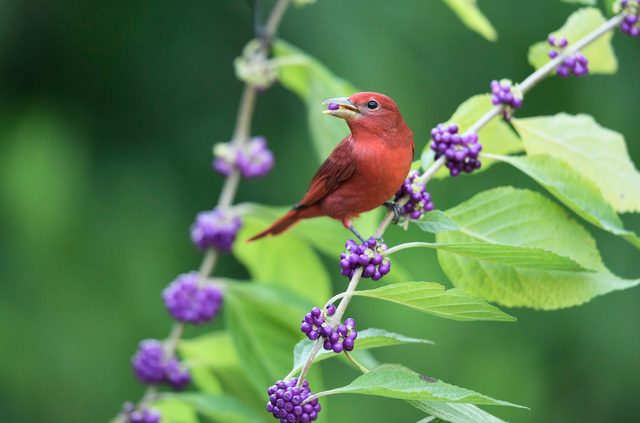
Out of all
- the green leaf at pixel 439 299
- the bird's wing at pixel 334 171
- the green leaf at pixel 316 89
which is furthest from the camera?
the green leaf at pixel 316 89

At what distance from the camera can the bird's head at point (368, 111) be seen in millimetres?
1566

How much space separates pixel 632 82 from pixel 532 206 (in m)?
3.02

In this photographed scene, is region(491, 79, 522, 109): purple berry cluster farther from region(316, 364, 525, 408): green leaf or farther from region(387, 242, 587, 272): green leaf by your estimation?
region(316, 364, 525, 408): green leaf

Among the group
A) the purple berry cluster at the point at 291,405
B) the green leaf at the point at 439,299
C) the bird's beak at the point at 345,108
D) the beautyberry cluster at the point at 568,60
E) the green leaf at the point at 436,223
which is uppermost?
the beautyberry cluster at the point at 568,60

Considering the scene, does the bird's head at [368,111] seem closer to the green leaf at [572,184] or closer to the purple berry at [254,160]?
the green leaf at [572,184]

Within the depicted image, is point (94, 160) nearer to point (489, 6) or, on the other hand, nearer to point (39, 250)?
point (39, 250)

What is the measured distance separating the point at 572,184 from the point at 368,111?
1.16 ft

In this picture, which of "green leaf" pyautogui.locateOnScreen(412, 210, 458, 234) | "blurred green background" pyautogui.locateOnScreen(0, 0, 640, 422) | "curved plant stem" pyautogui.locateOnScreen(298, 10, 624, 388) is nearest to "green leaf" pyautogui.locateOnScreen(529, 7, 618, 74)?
"curved plant stem" pyautogui.locateOnScreen(298, 10, 624, 388)

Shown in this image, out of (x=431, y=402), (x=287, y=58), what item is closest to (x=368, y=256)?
(x=431, y=402)

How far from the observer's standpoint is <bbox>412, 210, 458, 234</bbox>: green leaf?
4.58ft

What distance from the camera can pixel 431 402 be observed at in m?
1.23

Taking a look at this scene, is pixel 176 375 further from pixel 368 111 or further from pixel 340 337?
pixel 340 337

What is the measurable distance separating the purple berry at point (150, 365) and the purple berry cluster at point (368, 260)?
3.14ft

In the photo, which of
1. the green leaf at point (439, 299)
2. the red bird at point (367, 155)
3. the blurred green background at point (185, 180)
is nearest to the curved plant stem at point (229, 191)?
the red bird at point (367, 155)
